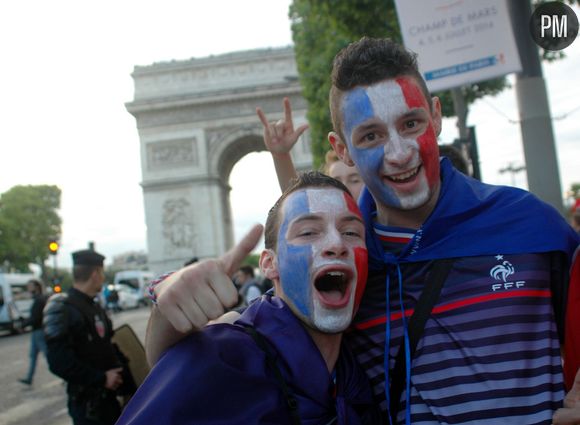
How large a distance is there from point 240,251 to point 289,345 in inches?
15.1

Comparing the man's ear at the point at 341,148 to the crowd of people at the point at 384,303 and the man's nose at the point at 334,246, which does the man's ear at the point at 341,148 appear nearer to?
the crowd of people at the point at 384,303

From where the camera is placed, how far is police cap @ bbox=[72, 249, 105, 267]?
16.4 ft

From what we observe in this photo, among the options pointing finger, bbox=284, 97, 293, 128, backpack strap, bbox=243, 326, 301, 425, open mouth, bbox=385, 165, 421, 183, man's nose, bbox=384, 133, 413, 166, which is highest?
pointing finger, bbox=284, 97, 293, 128

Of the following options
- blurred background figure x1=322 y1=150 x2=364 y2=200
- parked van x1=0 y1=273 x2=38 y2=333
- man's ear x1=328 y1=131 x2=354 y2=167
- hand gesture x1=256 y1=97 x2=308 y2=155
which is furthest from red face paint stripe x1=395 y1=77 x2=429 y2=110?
parked van x1=0 y1=273 x2=38 y2=333

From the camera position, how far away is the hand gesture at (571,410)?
5.17 feet

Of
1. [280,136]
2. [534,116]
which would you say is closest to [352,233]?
[280,136]

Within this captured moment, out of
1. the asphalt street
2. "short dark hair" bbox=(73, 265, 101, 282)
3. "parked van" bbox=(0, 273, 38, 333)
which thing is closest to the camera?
"short dark hair" bbox=(73, 265, 101, 282)

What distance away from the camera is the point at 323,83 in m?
14.9

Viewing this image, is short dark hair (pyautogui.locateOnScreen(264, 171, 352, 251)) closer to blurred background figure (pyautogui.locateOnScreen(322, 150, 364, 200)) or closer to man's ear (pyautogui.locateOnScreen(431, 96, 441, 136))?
man's ear (pyautogui.locateOnScreen(431, 96, 441, 136))

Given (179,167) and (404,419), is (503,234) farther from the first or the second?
(179,167)

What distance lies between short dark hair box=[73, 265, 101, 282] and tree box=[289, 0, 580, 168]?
16.5 ft

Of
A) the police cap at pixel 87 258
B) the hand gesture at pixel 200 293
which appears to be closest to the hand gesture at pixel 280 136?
the hand gesture at pixel 200 293

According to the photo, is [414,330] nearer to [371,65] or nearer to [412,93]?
[412,93]

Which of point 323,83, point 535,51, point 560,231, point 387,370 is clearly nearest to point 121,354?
point 387,370
